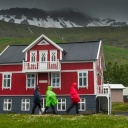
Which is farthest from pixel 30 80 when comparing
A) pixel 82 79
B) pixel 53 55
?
pixel 82 79

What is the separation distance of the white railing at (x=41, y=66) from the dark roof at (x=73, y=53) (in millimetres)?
1719

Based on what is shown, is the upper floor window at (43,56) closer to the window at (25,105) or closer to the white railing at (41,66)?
the white railing at (41,66)

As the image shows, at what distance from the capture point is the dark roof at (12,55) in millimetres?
50016

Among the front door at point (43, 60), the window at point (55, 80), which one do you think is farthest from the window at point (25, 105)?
the front door at point (43, 60)

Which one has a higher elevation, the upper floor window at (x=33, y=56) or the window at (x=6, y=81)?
the upper floor window at (x=33, y=56)

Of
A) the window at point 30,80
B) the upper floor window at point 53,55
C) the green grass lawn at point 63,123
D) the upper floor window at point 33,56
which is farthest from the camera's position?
the upper floor window at point 33,56

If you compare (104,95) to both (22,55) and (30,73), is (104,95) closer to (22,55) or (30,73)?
(30,73)

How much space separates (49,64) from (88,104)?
780 centimetres

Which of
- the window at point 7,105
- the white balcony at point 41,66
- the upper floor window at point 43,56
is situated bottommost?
the window at point 7,105

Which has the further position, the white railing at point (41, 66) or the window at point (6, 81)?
the window at point (6, 81)

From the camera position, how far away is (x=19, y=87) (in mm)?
48625

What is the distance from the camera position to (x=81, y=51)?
163ft

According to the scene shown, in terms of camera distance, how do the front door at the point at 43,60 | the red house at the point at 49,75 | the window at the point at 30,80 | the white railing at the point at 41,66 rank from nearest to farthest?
the red house at the point at 49,75 → the white railing at the point at 41,66 → the front door at the point at 43,60 → the window at the point at 30,80

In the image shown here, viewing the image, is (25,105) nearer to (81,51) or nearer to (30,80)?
(30,80)
